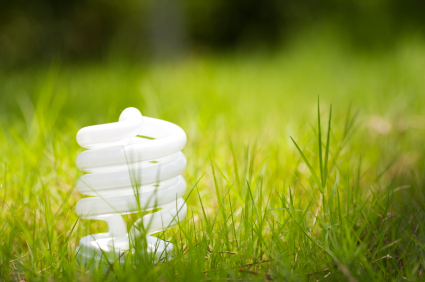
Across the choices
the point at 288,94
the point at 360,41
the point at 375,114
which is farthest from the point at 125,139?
the point at 360,41

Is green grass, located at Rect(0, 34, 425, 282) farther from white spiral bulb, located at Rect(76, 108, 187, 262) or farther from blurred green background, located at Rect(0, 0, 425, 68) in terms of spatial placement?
blurred green background, located at Rect(0, 0, 425, 68)

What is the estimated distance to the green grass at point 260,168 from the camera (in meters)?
0.77

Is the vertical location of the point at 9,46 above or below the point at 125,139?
above

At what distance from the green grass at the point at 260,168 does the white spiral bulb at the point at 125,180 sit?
58 mm

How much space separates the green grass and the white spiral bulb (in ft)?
0.19

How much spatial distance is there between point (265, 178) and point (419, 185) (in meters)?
0.52

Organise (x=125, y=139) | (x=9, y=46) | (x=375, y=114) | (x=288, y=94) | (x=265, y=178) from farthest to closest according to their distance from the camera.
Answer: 1. (x=9, y=46)
2. (x=288, y=94)
3. (x=375, y=114)
4. (x=265, y=178)
5. (x=125, y=139)

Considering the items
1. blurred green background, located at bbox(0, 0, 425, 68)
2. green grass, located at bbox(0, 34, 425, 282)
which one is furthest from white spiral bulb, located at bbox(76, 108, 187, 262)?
blurred green background, located at bbox(0, 0, 425, 68)

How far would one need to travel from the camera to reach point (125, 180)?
2.45 feet

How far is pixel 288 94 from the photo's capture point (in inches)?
118

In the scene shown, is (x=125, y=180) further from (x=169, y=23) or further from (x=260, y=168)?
(x=169, y=23)

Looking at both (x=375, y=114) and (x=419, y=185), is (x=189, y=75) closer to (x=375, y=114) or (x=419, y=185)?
(x=375, y=114)

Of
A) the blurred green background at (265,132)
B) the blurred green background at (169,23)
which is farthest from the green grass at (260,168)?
the blurred green background at (169,23)

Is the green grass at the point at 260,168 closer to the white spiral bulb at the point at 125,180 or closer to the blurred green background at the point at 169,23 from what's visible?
the white spiral bulb at the point at 125,180
